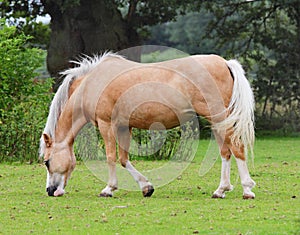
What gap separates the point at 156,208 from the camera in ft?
27.5

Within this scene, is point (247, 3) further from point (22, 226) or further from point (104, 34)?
point (22, 226)

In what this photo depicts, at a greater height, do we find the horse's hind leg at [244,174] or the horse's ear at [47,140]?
the horse's ear at [47,140]

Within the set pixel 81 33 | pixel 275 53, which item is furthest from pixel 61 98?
pixel 275 53

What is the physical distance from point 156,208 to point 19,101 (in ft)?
28.9

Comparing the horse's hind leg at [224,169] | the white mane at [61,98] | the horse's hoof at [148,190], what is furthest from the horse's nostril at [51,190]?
the horse's hind leg at [224,169]

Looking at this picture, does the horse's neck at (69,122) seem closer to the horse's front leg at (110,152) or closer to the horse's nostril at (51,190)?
→ the horse's front leg at (110,152)

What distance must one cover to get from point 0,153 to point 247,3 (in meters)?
11.3

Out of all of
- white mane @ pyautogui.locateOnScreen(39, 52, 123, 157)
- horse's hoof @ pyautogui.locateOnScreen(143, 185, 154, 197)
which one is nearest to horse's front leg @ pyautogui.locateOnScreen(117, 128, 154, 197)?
horse's hoof @ pyautogui.locateOnScreen(143, 185, 154, 197)

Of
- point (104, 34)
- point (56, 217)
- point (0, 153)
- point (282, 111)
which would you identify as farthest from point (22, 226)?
point (282, 111)

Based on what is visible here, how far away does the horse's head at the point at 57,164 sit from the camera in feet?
31.9

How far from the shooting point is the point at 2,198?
970cm

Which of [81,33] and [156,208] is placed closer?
[156,208]

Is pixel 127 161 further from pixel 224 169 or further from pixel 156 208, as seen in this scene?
pixel 156 208

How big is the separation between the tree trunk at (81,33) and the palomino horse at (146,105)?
11481 mm
